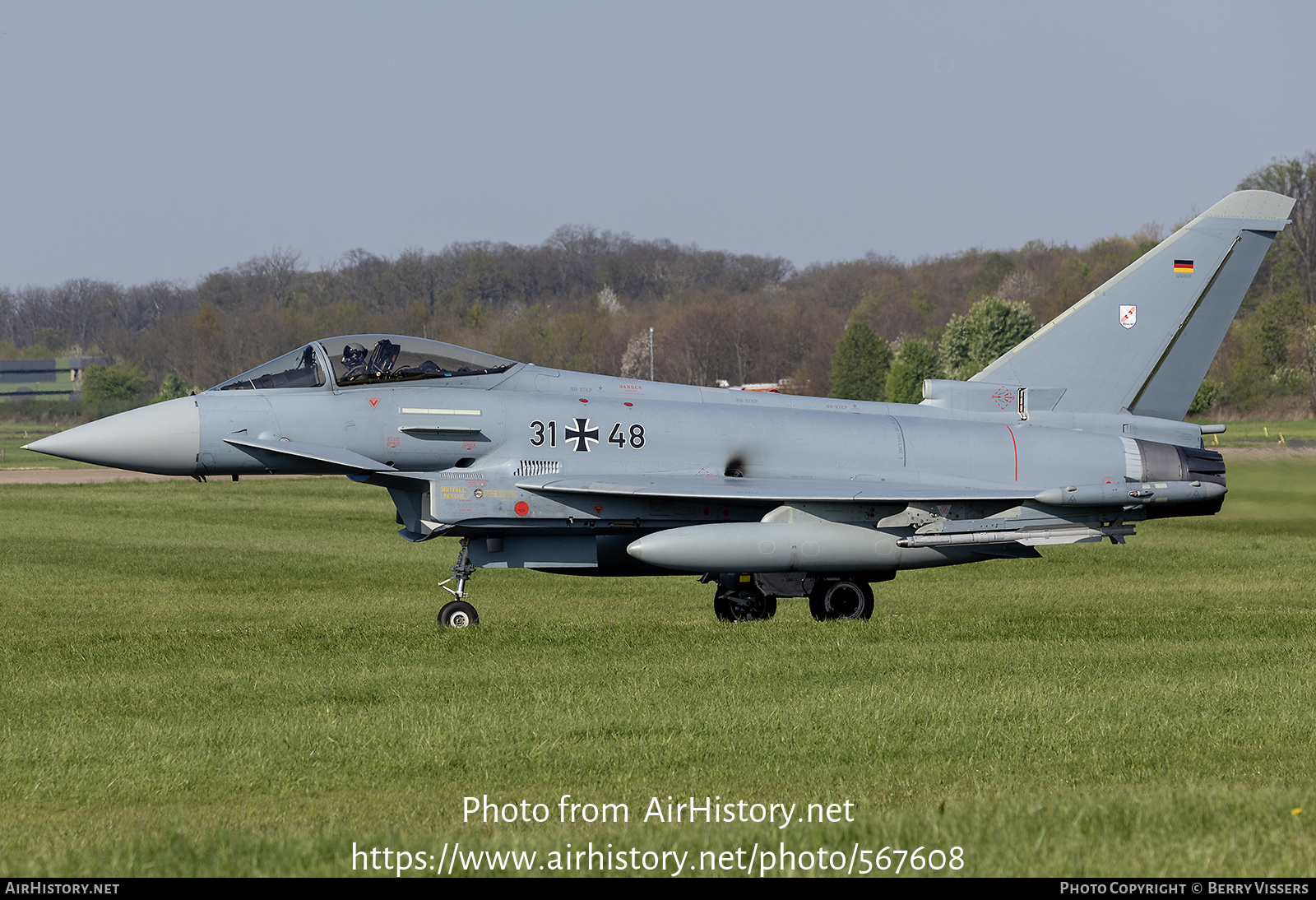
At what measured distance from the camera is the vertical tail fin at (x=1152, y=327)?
15.9m

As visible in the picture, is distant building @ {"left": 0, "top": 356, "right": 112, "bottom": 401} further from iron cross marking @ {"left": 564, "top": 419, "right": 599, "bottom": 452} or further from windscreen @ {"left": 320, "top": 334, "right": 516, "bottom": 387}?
iron cross marking @ {"left": 564, "top": 419, "right": 599, "bottom": 452}

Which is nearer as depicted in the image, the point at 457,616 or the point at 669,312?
the point at 457,616

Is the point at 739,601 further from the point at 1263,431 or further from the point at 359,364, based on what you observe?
the point at 1263,431

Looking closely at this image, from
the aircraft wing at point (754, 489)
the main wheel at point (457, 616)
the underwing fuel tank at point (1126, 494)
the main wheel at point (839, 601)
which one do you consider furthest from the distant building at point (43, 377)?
the underwing fuel tank at point (1126, 494)

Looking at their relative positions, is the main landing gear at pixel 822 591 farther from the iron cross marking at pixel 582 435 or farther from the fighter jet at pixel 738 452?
the iron cross marking at pixel 582 435

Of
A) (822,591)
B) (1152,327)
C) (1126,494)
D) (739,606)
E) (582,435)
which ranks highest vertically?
(1152,327)

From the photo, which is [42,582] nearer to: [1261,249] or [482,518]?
[482,518]

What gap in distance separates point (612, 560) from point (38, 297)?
6867 inches

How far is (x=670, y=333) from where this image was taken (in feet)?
383

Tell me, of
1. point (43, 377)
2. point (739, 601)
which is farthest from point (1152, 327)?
point (43, 377)

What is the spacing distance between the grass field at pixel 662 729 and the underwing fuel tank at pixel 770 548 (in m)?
0.74

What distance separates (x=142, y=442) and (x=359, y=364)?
2.37 metres

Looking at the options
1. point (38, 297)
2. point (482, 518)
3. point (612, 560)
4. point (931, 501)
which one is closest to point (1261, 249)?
point (931, 501)

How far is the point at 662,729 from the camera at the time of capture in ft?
26.8
